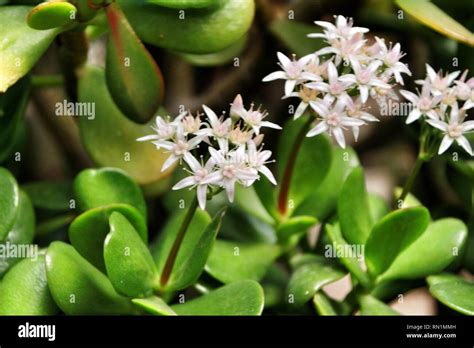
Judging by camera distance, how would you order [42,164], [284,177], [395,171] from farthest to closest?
[395,171], [42,164], [284,177]

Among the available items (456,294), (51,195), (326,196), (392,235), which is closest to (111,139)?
(51,195)

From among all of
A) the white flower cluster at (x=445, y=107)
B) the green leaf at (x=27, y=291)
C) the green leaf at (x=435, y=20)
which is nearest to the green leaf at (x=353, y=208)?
the white flower cluster at (x=445, y=107)

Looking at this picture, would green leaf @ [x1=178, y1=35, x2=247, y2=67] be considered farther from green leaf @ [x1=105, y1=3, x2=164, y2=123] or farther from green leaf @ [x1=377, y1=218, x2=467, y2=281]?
green leaf @ [x1=377, y1=218, x2=467, y2=281]

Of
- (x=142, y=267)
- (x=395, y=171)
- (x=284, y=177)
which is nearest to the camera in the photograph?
(x=142, y=267)

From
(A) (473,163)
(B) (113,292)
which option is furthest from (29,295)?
(A) (473,163)

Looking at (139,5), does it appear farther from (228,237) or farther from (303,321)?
(303,321)

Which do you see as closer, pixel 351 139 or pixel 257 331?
pixel 257 331

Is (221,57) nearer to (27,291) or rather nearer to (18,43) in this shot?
(18,43)
